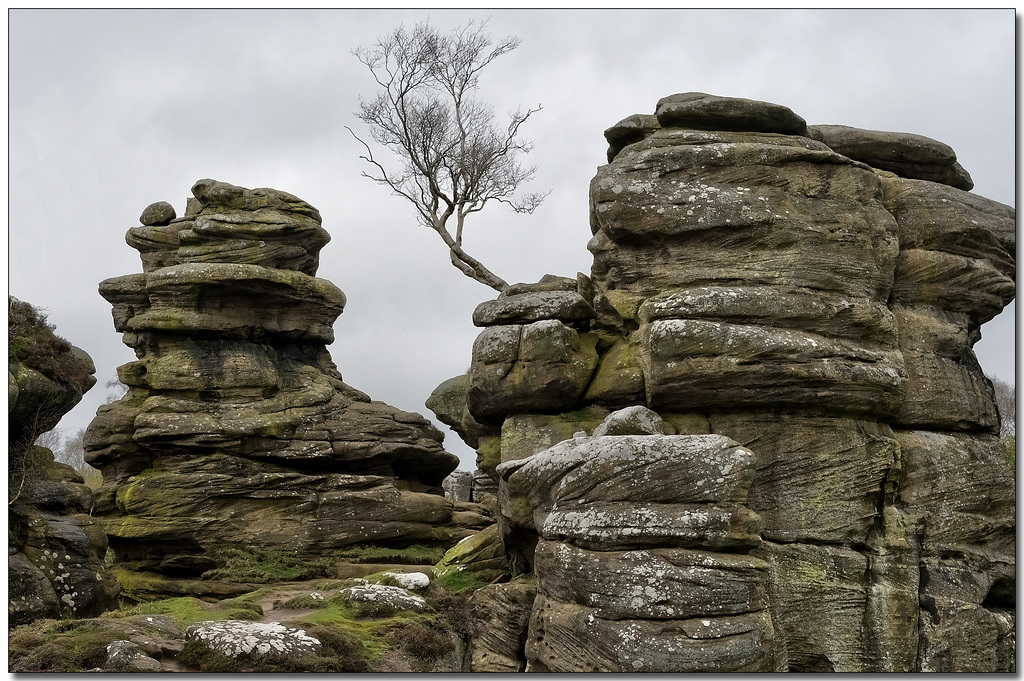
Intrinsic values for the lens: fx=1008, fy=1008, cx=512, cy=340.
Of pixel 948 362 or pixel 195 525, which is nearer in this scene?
pixel 948 362

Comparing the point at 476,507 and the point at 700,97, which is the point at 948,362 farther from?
the point at 476,507

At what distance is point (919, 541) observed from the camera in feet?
70.7

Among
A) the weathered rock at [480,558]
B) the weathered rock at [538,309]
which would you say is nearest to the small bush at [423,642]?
the weathered rock at [480,558]

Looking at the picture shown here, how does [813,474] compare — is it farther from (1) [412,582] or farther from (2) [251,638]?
(2) [251,638]

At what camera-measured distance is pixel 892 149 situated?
2489 cm

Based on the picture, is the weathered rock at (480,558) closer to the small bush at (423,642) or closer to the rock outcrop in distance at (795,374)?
the rock outcrop in distance at (795,374)

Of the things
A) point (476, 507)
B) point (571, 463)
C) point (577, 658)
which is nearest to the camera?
point (577, 658)

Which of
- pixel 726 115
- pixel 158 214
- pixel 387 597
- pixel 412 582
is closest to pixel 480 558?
pixel 412 582

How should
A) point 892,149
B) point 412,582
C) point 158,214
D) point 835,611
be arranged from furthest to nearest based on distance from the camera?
point 158,214 → point 892,149 → point 412,582 → point 835,611

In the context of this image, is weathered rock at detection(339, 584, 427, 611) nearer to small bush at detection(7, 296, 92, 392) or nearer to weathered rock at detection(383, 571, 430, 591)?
weathered rock at detection(383, 571, 430, 591)

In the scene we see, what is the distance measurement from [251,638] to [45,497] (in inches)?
338

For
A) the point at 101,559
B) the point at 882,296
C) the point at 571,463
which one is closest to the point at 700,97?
the point at 882,296

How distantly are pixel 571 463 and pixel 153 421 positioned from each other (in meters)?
18.6

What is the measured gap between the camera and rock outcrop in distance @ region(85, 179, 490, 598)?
31.3 metres
